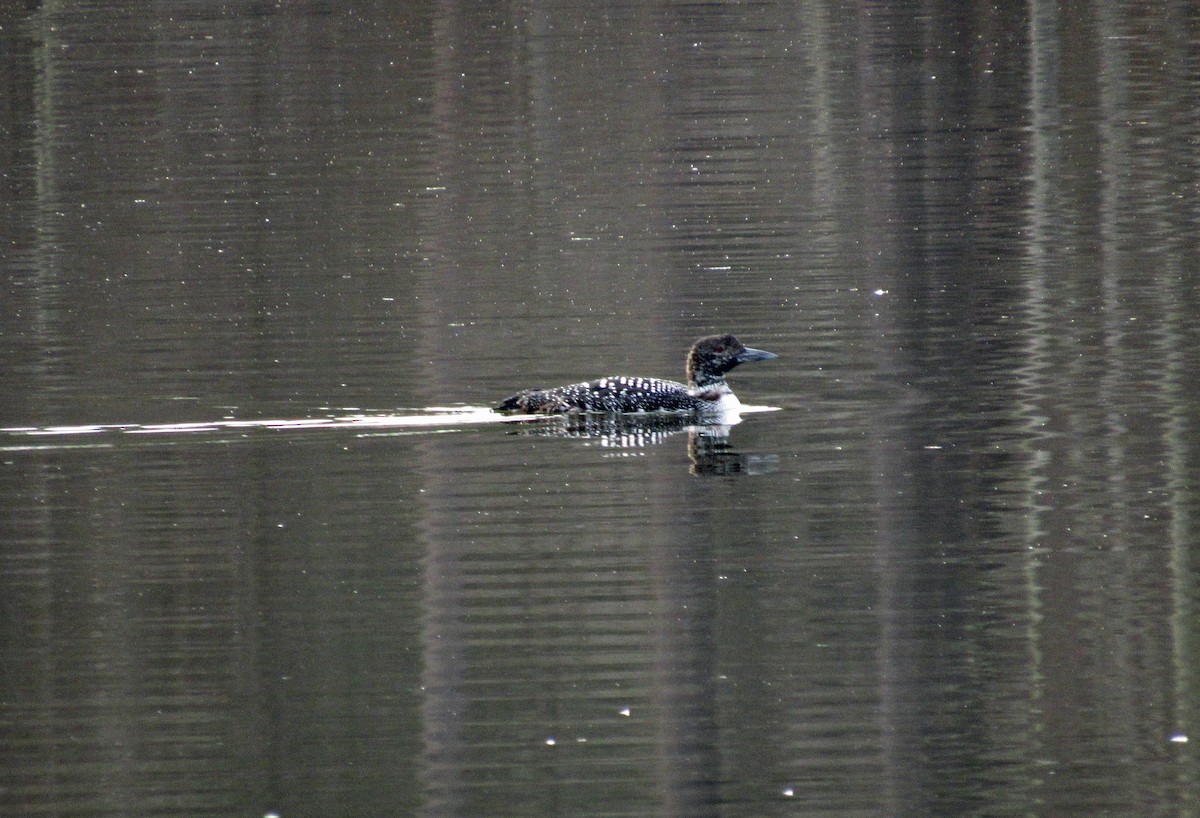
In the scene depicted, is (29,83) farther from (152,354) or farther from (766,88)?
(152,354)

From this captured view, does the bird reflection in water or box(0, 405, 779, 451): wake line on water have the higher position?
box(0, 405, 779, 451): wake line on water

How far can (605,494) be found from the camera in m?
12.7

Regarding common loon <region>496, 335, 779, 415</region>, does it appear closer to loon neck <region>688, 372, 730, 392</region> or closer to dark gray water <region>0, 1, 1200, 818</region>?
loon neck <region>688, 372, 730, 392</region>

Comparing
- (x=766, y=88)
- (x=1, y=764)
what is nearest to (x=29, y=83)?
(x=766, y=88)

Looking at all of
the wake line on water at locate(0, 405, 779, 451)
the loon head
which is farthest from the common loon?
the wake line on water at locate(0, 405, 779, 451)

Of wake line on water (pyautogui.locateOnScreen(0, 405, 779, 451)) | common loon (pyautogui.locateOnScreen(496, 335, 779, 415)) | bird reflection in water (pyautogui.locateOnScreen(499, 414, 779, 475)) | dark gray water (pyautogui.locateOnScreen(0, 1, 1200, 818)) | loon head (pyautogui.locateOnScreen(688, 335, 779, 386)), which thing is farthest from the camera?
loon head (pyautogui.locateOnScreen(688, 335, 779, 386))

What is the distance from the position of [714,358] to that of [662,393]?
16.1 inches

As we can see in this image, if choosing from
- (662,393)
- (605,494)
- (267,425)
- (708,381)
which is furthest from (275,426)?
(708,381)

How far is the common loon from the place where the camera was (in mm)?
14648

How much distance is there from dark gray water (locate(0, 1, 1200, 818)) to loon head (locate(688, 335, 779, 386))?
42cm

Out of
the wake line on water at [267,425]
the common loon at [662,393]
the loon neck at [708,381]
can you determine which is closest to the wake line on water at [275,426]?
the wake line on water at [267,425]

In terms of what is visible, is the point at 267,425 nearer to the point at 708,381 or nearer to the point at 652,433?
the point at 652,433

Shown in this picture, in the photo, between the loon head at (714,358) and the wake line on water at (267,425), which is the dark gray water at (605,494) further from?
the loon head at (714,358)

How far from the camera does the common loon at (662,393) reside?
14648mm
